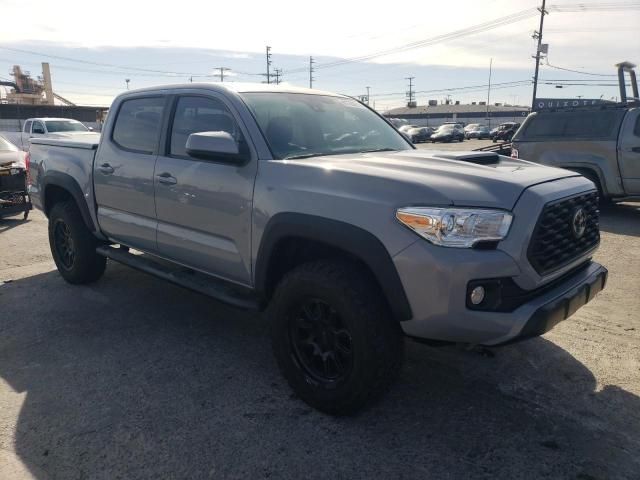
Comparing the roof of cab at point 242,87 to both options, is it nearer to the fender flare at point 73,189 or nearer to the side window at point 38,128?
the fender flare at point 73,189

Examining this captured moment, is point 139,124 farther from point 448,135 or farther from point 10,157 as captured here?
point 448,135

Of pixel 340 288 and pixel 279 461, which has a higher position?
pixel 340 288

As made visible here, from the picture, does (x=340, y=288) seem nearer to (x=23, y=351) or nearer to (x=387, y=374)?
(x=387, y=374)

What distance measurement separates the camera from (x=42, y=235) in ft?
27.1

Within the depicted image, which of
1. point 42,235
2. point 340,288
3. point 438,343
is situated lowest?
point 42,235

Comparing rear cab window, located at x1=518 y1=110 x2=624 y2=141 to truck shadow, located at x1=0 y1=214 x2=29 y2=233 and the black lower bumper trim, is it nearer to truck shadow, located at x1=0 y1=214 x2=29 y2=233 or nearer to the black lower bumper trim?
the black lower bumper trim

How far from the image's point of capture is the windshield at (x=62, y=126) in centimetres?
1748

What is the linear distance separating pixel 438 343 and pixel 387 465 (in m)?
0.67

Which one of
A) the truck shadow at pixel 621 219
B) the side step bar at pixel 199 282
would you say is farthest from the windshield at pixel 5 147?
the truck shadow at pixel 621 219

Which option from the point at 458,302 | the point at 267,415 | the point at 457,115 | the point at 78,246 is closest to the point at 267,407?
the point at 267,415

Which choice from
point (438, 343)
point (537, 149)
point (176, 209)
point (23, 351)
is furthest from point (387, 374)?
point (537, 149)

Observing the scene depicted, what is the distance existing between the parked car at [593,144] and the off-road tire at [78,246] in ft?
25.4

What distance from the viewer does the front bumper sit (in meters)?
2.49

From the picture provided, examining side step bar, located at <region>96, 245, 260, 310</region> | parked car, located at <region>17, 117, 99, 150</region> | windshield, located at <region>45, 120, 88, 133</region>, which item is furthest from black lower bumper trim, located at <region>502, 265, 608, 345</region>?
windshield, located at <region>45, 120, 88, 133</region>
